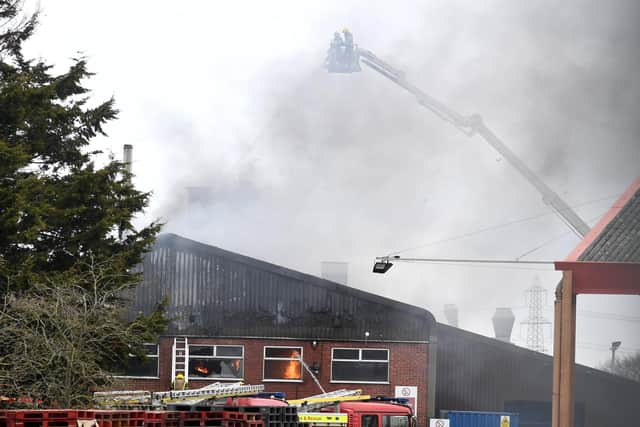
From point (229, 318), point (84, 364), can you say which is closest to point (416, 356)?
point (229, 318)

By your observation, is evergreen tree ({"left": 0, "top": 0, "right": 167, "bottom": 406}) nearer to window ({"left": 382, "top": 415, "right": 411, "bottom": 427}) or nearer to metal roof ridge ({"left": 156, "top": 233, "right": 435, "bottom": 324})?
window ({"left": 382, "top": 415, "right": 411, "bottom": 427})

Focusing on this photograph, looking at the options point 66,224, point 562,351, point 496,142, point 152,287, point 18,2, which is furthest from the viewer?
point 152,287

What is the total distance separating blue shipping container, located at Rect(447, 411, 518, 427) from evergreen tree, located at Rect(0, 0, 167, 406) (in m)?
13.3

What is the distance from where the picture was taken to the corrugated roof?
20828mm

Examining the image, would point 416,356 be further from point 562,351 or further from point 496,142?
point 562,351

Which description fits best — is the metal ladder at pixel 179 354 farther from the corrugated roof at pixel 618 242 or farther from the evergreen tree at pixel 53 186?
the corrugated roof at pixel 618 242

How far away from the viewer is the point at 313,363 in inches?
1635

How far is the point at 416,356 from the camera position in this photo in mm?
41469

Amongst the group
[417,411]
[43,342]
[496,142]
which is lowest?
[417,411]

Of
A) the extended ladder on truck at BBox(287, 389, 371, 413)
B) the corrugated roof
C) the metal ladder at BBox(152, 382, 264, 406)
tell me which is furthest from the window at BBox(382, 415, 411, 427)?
the corrugated roof

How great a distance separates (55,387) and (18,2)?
36.6ft

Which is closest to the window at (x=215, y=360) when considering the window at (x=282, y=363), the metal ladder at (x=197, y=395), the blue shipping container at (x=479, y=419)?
the window at (x=282, y=363)

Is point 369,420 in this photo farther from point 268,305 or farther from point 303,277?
point 268,305

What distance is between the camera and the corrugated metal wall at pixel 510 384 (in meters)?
42.4
